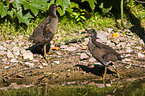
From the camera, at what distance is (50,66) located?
657 centimetres

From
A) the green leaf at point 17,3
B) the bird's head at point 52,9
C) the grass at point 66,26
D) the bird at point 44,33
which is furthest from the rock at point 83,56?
the green leaf at point 17,3

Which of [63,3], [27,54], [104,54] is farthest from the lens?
[63,3]

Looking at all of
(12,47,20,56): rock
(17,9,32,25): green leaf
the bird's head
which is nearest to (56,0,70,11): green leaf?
the bird's head

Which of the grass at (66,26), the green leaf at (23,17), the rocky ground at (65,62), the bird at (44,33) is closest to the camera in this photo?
the rocky ground at (65,62)

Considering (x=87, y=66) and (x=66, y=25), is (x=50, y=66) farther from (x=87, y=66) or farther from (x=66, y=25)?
(x=66, y=25)

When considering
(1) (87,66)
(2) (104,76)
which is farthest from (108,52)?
(1) (87,66)

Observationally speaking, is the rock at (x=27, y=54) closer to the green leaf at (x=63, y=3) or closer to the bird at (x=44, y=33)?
the bird at (x=44, y=33)

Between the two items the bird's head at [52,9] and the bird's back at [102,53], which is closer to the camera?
the bird's back at [102,53]

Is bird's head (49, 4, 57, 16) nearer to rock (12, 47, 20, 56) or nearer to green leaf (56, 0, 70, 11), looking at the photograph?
green leaf (56, 0, 70, 11)

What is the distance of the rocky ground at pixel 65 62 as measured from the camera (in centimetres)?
600

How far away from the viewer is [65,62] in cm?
672

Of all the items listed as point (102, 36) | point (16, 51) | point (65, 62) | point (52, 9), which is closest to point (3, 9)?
point (16, 51)

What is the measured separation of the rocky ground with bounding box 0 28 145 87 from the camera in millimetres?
6004

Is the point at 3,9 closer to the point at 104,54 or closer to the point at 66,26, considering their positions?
the point at 66,26
